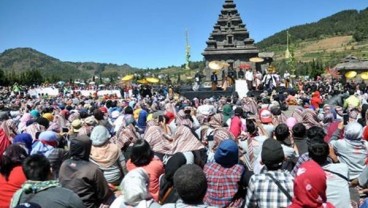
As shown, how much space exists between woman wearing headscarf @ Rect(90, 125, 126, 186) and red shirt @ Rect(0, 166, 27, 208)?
1.43m

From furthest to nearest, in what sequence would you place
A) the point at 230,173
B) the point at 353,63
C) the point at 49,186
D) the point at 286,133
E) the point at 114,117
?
the point at 353,63
the point at 114,117
the point at 286,133
the point at 230,173
the point at 49,186

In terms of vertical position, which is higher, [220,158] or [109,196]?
[220,158]

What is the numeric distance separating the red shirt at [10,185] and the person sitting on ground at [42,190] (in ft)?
2.87

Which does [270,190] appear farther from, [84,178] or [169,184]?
[84,178]

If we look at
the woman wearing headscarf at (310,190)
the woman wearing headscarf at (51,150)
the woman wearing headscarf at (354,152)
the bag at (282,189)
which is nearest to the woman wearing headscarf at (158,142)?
the woman wearing headscarf at (51,150)

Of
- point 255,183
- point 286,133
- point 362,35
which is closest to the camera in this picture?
point 255,183

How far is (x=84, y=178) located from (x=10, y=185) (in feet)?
2.67

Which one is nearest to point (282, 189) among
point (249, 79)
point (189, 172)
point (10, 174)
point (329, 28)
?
point (189, 172)

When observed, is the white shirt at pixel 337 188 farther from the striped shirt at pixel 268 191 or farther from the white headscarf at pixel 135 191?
the white headscarf at pixel 135 191

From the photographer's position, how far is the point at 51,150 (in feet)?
23.1

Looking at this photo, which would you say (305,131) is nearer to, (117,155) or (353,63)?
(117,155)

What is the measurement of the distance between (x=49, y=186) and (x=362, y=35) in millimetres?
123411

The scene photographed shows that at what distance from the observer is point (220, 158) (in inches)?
197

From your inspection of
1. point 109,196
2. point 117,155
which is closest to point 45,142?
point 117,155
